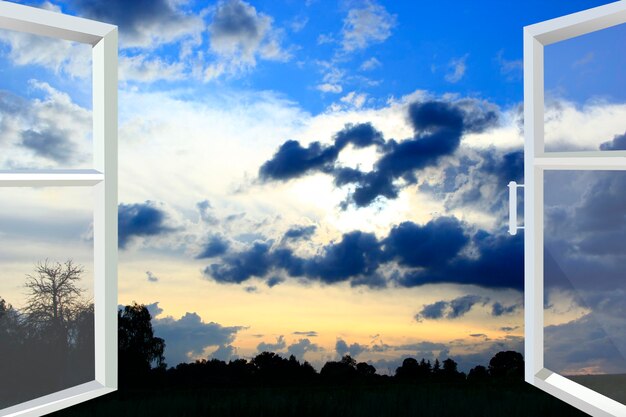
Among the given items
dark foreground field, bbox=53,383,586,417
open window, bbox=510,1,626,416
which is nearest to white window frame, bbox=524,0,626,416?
open window, bbox=510,1,626,416

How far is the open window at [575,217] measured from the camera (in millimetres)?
3818

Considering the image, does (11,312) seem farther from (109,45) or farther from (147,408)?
Result: (109,45)

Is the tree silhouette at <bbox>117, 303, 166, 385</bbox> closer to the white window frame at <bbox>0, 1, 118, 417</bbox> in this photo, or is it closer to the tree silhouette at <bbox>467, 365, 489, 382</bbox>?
the white window frame at <bbox>0, 1, 118, 417</bbox>

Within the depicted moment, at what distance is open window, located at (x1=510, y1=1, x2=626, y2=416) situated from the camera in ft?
12.5

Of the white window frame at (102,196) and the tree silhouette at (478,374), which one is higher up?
the white window frame at (102,196)

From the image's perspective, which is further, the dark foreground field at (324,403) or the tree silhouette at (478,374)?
the tree silhouette at (478,374)

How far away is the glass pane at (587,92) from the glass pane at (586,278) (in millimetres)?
205

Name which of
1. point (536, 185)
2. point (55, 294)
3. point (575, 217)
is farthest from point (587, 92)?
point (55, 294)

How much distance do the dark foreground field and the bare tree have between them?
694 millimetres

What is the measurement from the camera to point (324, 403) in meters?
4.53

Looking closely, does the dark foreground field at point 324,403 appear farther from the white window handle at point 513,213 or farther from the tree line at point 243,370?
the white window handle at point 513,213

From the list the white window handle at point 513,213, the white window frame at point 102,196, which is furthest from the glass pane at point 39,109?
the white window handle at point 513,213

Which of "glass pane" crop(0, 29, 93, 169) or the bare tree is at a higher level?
"glass pane" crop(0, 29, 93, 169)

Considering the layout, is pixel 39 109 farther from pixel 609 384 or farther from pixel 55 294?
pixel 609 384
